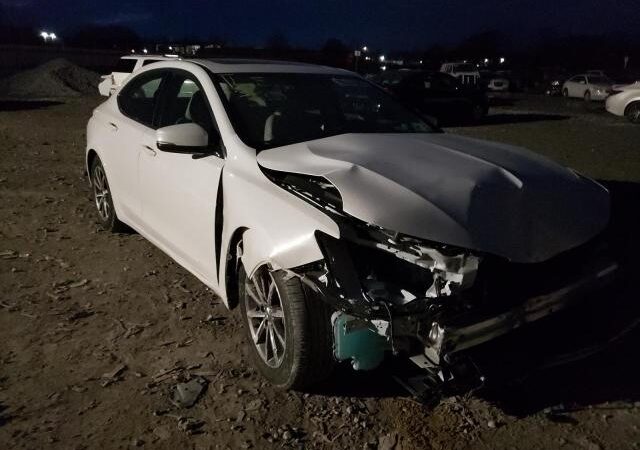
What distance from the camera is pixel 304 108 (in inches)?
153

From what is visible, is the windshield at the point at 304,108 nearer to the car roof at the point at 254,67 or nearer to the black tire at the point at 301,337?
the car roof at the point at 254,67

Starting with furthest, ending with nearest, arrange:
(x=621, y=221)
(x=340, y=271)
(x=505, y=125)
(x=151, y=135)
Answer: (x=505, y=125) → (x=621, y=221) → (x=151, y=135) → (x=340, y=271)

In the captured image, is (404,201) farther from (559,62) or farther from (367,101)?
(559,62)

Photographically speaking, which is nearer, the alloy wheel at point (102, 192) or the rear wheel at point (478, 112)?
the alloy wheel at point (102, 192)

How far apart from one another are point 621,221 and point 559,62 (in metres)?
74.8

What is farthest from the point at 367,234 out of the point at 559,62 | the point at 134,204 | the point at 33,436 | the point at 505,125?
the point at 559,62

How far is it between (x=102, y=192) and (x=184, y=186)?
2.15 meters

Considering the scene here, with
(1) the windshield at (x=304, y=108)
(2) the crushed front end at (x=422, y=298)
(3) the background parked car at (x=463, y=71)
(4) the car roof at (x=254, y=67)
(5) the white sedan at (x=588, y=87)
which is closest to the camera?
(2) the crushed front end at (x=422, y=298)

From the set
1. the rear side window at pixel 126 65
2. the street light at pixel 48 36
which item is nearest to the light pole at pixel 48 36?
the street light at pixel 48 36

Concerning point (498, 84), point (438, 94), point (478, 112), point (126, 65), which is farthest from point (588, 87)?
point (126, 65)

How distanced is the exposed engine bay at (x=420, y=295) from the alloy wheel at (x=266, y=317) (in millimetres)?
428

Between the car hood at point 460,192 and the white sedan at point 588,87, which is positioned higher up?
the car hood at point 460,192

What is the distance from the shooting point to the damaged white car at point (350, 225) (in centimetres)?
250

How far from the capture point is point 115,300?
13.5ft
